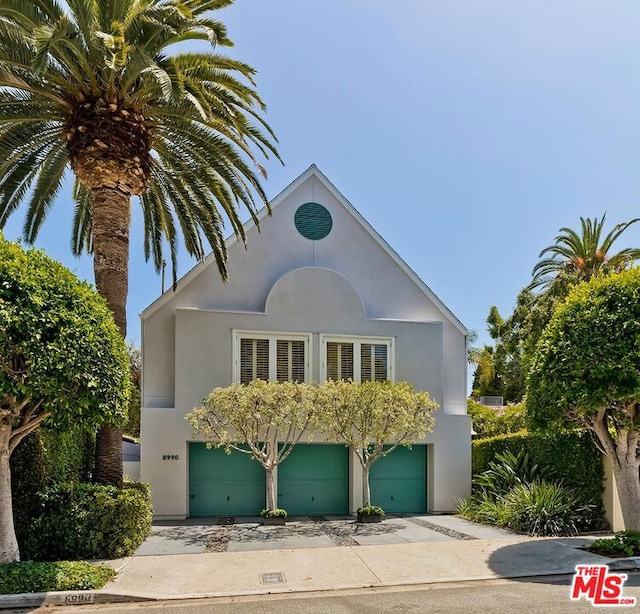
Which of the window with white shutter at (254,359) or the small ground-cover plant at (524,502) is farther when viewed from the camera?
the window with white shutter at (254,359)

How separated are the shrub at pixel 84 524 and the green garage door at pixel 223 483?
4602mm

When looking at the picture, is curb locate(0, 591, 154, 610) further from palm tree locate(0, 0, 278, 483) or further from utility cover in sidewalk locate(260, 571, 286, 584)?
palm tree locate(0, 0, 278, 483)

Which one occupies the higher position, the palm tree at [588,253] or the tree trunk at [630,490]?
the palm tree at [588,253]

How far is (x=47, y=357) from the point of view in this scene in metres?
7.65

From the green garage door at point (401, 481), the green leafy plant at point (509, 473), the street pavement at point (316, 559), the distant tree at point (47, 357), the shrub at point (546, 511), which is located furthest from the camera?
the green garage door at point (401, 481)

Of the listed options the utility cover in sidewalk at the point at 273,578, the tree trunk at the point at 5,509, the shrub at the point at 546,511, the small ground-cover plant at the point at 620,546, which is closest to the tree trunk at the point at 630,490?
the small ground-cover plant at the point at 620,546

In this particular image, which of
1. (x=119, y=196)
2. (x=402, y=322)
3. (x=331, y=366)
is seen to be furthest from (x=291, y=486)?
(x=119, y=196)

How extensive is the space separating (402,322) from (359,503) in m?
5.57

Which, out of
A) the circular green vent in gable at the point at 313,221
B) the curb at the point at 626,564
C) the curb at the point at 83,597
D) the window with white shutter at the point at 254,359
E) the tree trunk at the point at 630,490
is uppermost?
the circular green vent in gable at the point at 313,221

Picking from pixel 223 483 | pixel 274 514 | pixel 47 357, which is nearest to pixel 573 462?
pixel 274 514

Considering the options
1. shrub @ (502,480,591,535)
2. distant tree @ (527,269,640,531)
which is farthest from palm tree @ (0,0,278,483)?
shrub @ (502,480,591,535)

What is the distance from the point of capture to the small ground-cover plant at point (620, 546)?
9461 mm

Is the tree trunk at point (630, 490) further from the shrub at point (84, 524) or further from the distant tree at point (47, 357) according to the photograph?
the shrub at point (84, 524)

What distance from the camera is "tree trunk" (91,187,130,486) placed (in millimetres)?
11297
